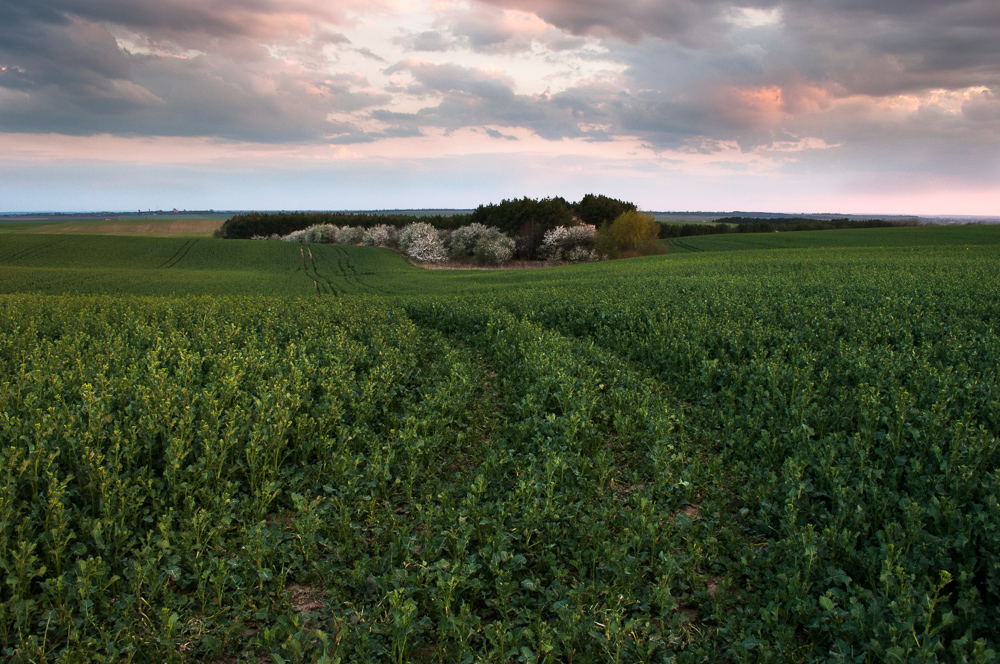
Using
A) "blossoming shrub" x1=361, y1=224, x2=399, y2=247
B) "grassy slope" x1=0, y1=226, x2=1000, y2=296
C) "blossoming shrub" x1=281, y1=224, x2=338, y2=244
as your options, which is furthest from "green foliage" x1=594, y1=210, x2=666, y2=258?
"blossoming shrub" x1=281, y1=224, x2=338, y2=244

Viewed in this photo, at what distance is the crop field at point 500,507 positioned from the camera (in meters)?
3.79

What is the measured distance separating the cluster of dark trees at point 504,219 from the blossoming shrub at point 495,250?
415 cm

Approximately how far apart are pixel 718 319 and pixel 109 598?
13.2 metres

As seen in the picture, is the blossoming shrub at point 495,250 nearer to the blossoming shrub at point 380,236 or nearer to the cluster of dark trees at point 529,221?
the cluster of dark trees at point 529,221

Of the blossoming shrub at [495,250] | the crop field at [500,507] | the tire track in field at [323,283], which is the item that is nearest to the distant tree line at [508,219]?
the blossoming shrub at [495,250]

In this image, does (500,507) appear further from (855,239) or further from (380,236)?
(380,236)

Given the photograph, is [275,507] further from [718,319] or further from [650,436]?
[718,319]

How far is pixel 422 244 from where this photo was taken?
3430 inches

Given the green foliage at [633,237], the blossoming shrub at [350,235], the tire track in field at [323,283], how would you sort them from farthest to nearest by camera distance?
the blossoming shrub at [350,235] → the green foliage at [633,237] → the tire track in field at [323,283]

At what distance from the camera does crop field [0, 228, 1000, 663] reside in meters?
3.79

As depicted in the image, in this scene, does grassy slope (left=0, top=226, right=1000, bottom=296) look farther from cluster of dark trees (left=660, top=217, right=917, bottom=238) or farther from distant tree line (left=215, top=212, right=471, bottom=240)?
distant tree line (left=215, top=212, right=471, bottom=240)

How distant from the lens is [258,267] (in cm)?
6397

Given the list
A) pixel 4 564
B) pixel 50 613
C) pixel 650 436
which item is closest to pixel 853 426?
pixel 650 436

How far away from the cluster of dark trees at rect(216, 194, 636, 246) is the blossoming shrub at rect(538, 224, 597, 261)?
102 inches
